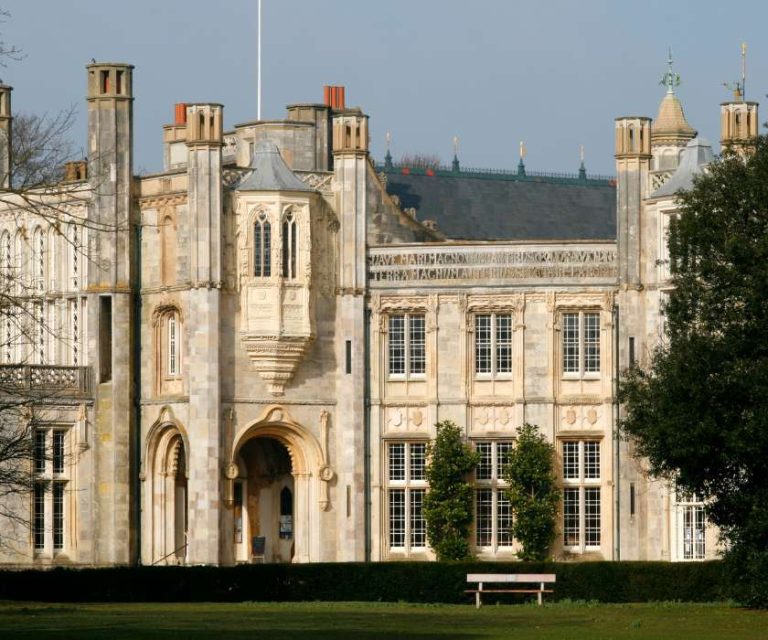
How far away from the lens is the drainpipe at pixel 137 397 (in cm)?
7406

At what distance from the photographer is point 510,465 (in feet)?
236

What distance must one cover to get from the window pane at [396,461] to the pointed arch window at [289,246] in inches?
223

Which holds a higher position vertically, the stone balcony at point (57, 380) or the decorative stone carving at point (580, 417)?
the stone balcony at point (57, 380)

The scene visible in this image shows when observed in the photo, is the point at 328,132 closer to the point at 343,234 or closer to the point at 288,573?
the point at 343,234

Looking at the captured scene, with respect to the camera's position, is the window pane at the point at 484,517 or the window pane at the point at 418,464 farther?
the window pane at the point at 418,464

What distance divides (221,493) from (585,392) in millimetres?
10538

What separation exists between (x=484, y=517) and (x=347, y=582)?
9.66 metres

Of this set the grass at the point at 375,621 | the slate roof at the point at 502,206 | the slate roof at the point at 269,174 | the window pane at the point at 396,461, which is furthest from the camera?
the slate roof at the point at 502,206

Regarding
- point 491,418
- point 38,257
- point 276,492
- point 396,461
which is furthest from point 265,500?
point 38,257

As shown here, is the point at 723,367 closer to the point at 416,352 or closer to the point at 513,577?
the point at 513,577

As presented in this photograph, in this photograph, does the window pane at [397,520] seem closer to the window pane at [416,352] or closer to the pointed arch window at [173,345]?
the window pane at [416,352]

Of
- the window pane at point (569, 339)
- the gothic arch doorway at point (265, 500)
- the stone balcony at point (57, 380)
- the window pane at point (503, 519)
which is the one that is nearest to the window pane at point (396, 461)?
the window pane at point (503, 519)

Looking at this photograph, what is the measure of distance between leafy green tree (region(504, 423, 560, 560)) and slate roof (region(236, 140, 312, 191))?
9.62 m

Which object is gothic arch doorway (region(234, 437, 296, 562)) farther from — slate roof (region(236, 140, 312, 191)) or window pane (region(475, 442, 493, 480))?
slate roof (region(236, 140, 312, 191))
